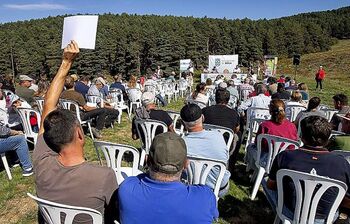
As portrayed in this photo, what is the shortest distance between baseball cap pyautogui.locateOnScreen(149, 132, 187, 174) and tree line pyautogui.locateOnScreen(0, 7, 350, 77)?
5260cm

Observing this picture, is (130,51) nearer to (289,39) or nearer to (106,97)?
(289,39)

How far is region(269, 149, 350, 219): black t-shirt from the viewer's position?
2.85m

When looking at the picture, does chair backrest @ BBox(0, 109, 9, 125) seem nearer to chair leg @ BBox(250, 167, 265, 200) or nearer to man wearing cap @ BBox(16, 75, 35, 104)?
man wearing cap @ BBox(16, 75, 35, 104)

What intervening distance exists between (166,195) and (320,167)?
1.66 meters

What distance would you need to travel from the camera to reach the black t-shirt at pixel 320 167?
9.35 feet

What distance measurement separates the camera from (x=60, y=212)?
2.12 meters

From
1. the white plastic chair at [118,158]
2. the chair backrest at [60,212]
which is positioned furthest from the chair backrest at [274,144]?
the chair backrest at [60,212]

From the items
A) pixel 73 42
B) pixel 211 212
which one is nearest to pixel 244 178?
pixel 211 212

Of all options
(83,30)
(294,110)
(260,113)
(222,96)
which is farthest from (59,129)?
(294,110)

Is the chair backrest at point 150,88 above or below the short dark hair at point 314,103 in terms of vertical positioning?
below

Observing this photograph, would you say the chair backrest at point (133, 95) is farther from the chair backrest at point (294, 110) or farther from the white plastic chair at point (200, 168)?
the white plastic chair at point (200, 168)

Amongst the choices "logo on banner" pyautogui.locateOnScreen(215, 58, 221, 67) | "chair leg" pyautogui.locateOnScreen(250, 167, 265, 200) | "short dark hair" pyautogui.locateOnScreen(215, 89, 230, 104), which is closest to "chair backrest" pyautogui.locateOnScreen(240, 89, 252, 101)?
"short dark hair" pyautogui.locateOnScreen(215, 89, 230, 104)

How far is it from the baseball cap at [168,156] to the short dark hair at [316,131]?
1.48 metres

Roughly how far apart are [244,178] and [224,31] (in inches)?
3185
